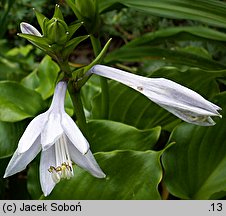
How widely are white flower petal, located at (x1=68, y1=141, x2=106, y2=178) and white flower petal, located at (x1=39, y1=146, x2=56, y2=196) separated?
0.03 metres

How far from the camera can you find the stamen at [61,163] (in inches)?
30.8

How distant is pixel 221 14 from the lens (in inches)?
43.3

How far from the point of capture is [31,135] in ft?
2.45

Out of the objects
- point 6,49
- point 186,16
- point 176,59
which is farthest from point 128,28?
point 186,16

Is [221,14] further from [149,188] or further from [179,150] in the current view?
[149,188]

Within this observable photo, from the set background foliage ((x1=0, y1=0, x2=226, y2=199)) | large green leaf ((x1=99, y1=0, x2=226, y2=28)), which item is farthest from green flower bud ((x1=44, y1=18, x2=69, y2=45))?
large green leaf ((x1=99, y1=0, x2=226, y2=28))

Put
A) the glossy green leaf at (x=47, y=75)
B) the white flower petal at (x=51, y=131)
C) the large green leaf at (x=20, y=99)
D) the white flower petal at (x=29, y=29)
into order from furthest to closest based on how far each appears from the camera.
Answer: the glossy green leaf at (x=47, y=75), the large green leaf at (x=20, y=99), the white flower petal at (x=29, y=29), the white flower petal at (x=51, y=131)

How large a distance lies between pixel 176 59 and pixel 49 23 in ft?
1.84

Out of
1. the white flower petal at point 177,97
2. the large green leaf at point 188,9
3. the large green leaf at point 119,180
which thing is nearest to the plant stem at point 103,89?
the large green leaf at point 188,9

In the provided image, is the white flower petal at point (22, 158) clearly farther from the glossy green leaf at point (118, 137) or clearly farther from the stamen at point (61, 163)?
the glossy green leaf at point (118, 137)

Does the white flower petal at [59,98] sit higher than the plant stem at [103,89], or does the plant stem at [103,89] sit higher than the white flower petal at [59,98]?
the white flower petal at [59,98]

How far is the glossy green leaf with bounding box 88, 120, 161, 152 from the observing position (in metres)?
1.05

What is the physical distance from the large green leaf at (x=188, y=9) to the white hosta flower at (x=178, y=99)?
0.37 metres

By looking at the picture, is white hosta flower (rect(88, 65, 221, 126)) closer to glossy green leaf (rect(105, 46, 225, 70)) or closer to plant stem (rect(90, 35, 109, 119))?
plant stem (rect(90, 35, 109, 119))
